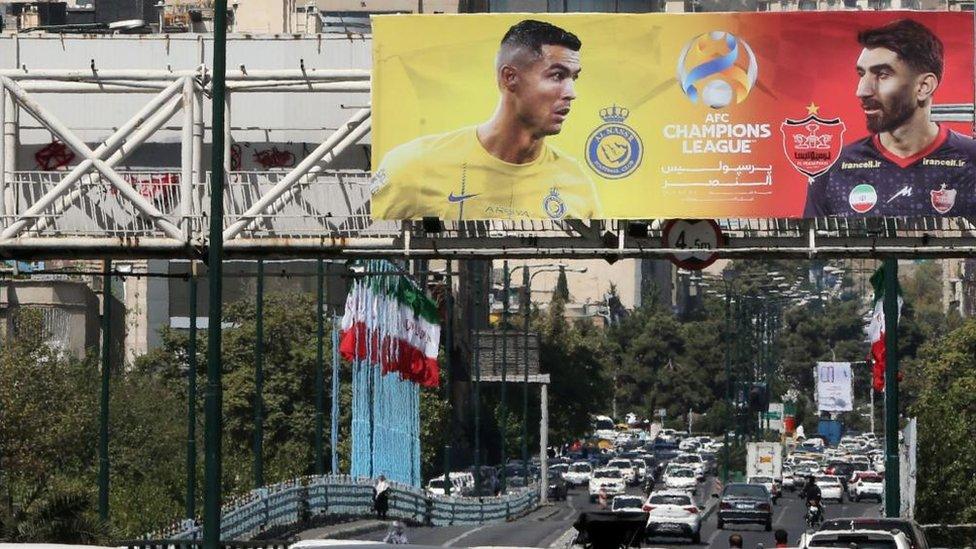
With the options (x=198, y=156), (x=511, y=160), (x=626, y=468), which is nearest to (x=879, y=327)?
(x=511, y=160)

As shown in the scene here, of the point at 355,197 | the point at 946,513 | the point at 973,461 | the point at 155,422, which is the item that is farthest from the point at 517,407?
the point at 355,197

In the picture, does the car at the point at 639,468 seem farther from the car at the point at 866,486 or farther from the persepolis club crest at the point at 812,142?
the persepolis club crest at the point at 812,142

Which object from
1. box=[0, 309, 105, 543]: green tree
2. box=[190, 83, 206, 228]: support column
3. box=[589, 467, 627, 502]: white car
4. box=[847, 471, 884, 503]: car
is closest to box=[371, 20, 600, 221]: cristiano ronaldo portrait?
box=[190, 83, 206, 228]: support column

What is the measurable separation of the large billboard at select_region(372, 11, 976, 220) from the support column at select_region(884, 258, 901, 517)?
49.8 ft

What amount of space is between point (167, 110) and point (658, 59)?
564cm

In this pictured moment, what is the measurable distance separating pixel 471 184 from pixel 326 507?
1270 inches

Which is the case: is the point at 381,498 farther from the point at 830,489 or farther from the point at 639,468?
the point at 639,468

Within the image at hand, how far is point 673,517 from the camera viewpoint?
59.8 meters

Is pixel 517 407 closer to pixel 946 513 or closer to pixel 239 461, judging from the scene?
pixel 239 461

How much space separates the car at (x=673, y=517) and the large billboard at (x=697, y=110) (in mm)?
32575

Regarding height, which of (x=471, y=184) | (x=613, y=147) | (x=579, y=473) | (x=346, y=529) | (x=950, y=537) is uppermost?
(x=613, y=147)

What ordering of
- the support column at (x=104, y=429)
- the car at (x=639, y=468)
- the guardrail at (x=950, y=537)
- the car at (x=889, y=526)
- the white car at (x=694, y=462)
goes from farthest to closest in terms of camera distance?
the white car at (x=694, y=462) → the car at (x=639, y=468) → the guardrail at (x=950, y=537) → the support column at (x=104, y=429) → the car at (x=889, y=526)

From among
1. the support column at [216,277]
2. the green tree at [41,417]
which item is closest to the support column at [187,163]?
the support column at [216,277]

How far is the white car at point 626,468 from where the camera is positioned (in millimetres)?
112500
